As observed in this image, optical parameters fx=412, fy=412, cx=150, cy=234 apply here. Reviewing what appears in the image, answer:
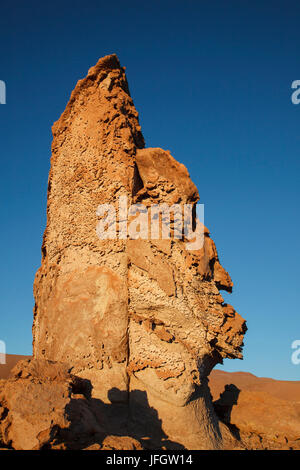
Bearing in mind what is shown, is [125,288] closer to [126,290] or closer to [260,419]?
[126,290]

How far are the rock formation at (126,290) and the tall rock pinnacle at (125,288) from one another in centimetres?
2

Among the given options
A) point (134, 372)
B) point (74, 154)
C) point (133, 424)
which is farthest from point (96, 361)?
point (74, 154)

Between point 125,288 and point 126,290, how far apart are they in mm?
32

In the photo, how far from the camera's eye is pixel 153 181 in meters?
6.45

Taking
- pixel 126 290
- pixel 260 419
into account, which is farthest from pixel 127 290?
pixel 260 419

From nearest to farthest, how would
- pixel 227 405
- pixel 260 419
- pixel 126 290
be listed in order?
pixel 126 290 → pixel 260 419 → pixel 227 405

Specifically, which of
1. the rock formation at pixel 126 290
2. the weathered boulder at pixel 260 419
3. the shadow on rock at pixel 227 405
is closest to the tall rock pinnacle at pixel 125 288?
the rock formation at pixel 126 290

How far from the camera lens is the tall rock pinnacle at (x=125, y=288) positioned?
18.2 ft

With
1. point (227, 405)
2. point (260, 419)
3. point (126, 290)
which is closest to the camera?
point (126, 290)

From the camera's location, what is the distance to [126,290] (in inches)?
235

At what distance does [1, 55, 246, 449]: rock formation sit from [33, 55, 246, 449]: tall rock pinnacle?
0.05ft

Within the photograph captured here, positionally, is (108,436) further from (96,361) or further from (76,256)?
(76,256)

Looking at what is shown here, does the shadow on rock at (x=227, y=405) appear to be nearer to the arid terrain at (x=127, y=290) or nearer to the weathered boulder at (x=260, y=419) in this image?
the weathered boulder at (x=260, y=419)

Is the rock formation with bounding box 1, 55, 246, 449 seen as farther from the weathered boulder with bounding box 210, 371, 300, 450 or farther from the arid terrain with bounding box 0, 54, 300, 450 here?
the weathered boulder with bounding box 210, 371, 300, 450
